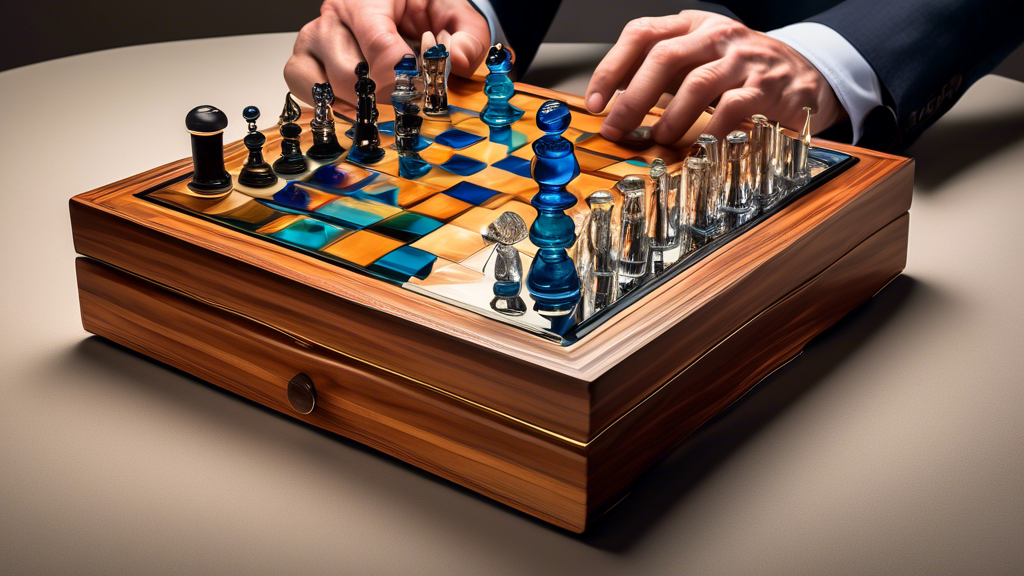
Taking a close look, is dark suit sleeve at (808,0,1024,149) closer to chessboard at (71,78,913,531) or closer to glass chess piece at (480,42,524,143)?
chessboard at (71,78,913,531)

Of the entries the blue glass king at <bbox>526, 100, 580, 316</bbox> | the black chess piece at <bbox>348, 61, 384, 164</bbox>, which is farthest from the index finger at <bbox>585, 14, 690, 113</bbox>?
the blue glass king at <bbox>526, 100, 580, 316</bbox>

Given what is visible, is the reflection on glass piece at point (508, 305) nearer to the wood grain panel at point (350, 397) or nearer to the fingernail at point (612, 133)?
the wood grain panel at point (350, 397)

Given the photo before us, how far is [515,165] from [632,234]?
1.22ft

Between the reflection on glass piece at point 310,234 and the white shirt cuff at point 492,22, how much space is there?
1.11 m

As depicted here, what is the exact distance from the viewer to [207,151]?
1153 mm

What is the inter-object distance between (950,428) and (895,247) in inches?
14.2

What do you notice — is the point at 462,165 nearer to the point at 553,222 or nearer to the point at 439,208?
the point at 439,208


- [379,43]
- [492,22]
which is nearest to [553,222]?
[379,43]

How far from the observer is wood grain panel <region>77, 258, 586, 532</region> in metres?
0.83

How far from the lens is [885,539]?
0.80 m

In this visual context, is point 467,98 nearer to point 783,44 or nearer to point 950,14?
Answer: point 783,44

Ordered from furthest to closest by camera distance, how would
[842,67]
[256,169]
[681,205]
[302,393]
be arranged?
1. [842,67]
2. [256,169]
3. [681,205]
4. [302,393]

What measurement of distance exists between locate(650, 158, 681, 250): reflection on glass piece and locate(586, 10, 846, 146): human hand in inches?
14.5

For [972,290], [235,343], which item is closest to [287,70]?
[235,343]
